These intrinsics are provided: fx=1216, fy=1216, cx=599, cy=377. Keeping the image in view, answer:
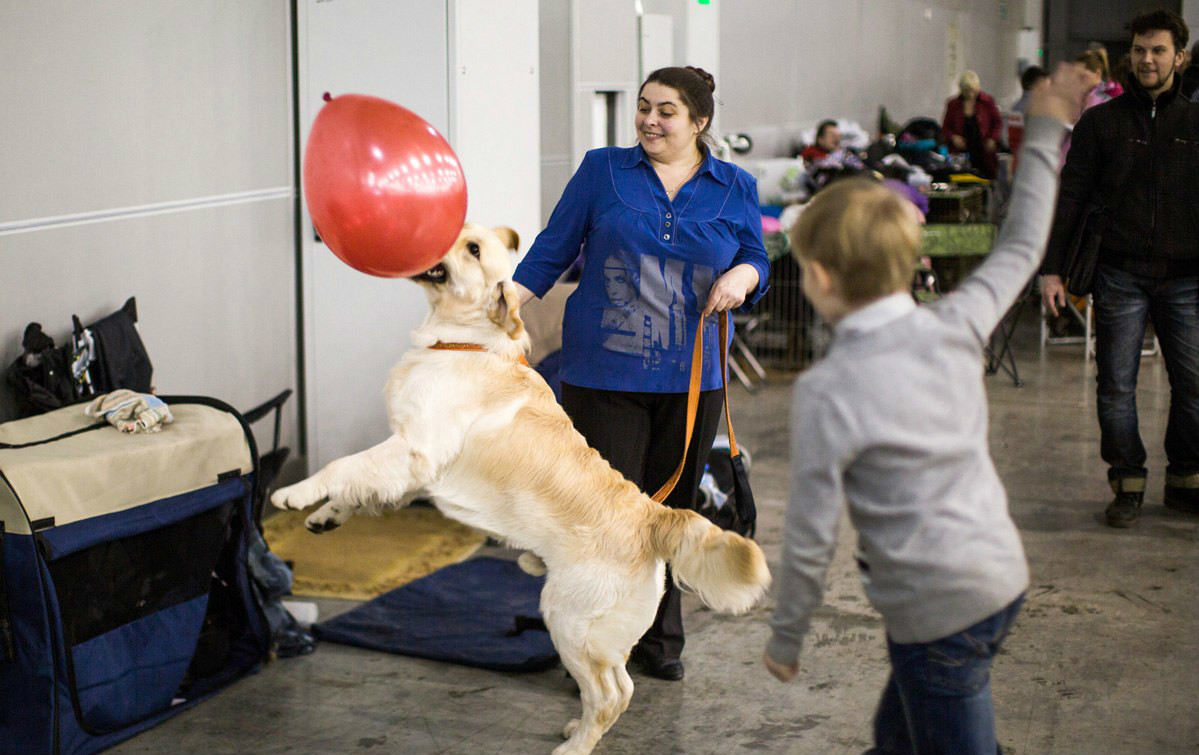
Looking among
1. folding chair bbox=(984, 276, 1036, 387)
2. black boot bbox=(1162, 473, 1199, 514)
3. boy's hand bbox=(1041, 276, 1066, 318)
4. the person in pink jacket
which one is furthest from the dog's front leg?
the person in pink jacket

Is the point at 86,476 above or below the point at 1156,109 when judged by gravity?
below

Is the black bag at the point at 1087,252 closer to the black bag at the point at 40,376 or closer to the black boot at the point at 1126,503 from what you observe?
the black boot at the point at 1126,503

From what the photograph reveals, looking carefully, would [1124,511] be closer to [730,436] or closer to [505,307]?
[730,436]

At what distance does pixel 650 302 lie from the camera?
3215mm

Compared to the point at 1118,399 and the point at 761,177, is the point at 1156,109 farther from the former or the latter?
the point at 761,177

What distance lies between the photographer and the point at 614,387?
10.8ft

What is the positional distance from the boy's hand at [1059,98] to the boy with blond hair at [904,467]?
91mm

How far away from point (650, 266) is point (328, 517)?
105cm

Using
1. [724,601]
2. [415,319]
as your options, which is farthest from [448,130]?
[724,601]

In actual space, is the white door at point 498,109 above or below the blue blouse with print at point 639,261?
above

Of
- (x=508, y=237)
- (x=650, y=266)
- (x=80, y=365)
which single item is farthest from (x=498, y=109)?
(x=508, y=237)

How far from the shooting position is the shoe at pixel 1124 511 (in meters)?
5.09

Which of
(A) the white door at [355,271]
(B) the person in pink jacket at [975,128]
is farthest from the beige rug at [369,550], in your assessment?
(B) the person in pink jacket at [975,128]

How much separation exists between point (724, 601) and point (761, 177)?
6392mm
